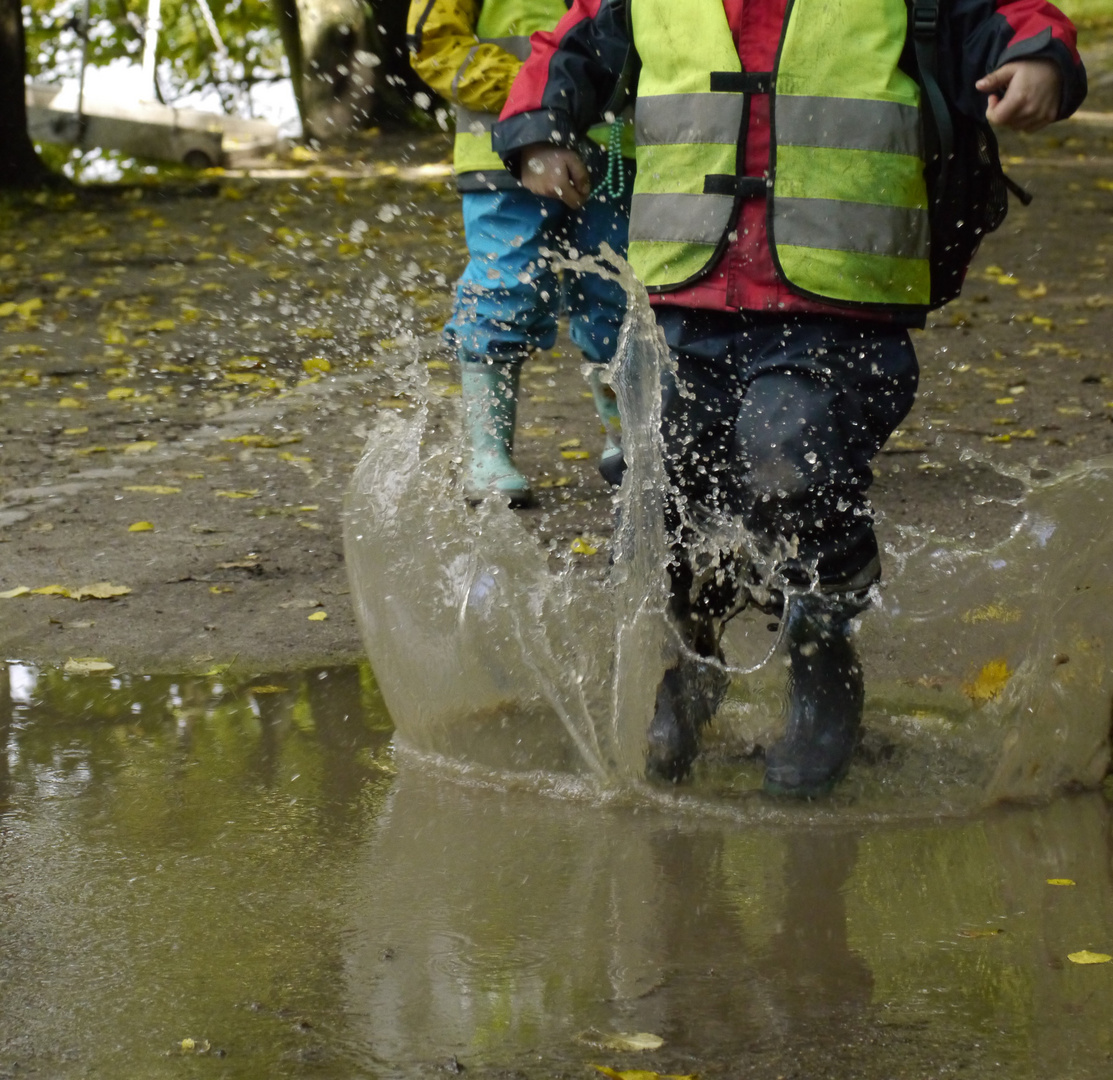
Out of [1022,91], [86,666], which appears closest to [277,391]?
[86,666]

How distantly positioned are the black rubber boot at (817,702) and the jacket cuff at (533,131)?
0.98 metres

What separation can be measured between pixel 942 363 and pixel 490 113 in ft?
11.4

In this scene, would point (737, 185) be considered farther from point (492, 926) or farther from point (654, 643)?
point (492, 926)

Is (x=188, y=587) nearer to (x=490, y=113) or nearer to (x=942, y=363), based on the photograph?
(x=490, y=113)

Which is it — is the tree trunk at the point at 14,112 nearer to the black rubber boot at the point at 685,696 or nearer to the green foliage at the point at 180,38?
the green foliage at the point at 180,38

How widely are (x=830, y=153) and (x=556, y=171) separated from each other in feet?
1.80

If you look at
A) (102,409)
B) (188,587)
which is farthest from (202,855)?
(102,409)

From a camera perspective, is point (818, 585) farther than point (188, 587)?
No

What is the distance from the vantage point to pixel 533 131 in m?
3.08

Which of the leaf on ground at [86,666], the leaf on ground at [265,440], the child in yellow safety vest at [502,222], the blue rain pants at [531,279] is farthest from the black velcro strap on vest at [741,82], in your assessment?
the leaf on ground at [265,440]

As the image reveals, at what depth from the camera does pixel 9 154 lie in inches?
522

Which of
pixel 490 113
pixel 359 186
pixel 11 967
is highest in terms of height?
pixel 490 113

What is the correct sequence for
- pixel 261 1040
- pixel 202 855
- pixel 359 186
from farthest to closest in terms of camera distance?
pixel 359 186 < pixel 202 855 < pixel 261 1040

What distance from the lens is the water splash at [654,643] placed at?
9.96 feet
